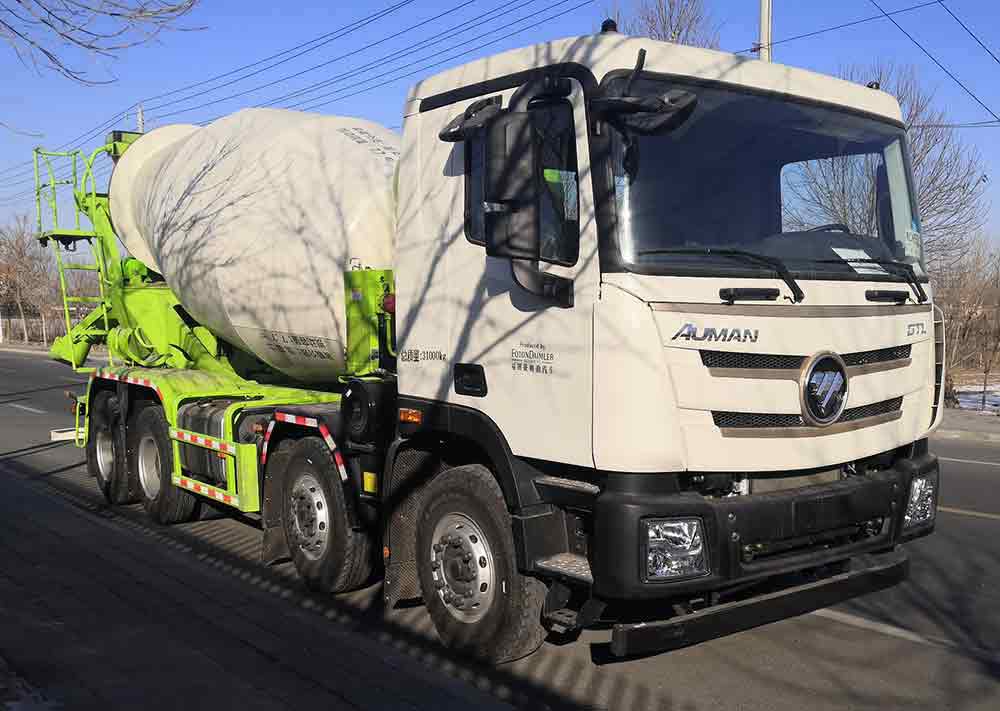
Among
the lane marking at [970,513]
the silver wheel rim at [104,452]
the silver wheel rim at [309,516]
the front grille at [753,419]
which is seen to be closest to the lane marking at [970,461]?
the lane marking at [970,513]

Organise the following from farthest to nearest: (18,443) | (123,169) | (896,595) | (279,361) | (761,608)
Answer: (18,443)
(123,169)
(279,361)
(896,595)
(761,608)

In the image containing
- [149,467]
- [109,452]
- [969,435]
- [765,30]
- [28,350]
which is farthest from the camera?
[28,350]

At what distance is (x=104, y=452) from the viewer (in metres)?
9.73

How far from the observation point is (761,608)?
14.1 ft

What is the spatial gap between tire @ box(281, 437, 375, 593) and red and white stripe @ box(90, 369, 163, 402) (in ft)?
8.37

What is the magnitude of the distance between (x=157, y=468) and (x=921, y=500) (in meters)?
6.56

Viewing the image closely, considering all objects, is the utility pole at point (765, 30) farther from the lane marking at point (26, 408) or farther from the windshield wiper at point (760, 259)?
the lane marking at point (26, 408)

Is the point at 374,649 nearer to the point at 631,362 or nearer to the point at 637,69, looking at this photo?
the point at 631,362

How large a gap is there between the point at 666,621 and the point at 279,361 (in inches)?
181

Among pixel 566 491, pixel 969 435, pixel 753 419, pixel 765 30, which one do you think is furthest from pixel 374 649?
pixel 765 30

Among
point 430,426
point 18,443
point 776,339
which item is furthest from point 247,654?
point 18,443

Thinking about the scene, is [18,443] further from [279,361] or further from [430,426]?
[430,426]

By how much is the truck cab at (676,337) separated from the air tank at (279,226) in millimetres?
1784

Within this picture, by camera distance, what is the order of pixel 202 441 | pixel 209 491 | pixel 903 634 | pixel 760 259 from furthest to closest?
pixel 202 441 → pixel 209 491 → pixel 903 634 → pixel 760 259
